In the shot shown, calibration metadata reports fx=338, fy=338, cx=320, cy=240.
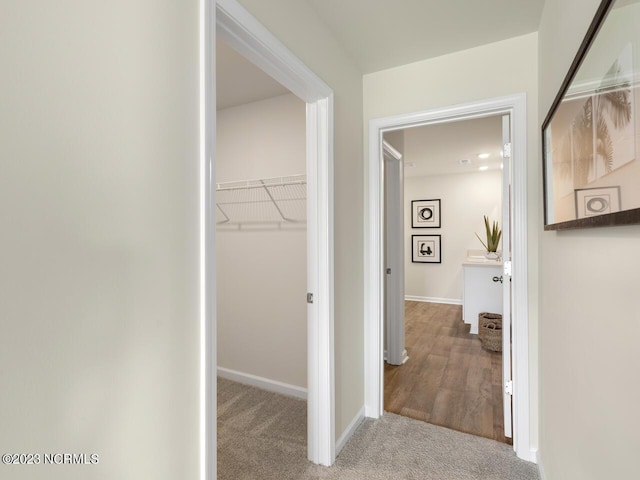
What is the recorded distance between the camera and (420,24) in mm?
1920

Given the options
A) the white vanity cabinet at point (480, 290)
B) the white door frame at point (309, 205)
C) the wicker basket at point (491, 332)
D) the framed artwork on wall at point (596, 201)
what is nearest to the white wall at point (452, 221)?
the white vanity cabinet at point (480, 290)

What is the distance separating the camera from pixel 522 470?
6.17 ft

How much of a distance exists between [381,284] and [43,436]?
205cm

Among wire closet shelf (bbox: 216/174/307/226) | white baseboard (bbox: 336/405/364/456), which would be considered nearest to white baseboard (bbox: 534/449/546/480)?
white baseboard (bbox: 336/405/364/456)

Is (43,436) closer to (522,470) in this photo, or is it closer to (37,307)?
(37,307)

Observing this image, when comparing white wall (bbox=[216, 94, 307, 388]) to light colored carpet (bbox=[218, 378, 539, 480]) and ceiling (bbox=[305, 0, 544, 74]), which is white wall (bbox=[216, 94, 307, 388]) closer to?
light colored carpet (bbox=[218, 378, 539, 480])

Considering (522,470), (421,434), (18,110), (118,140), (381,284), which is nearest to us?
(18,110)

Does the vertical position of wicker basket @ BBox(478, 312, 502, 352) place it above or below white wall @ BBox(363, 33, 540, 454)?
below

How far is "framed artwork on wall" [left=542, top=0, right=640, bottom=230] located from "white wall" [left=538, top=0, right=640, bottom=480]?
0.07m

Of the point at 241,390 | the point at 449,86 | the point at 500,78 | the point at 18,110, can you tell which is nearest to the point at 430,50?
the point at 449,86

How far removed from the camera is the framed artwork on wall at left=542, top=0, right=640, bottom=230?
656 mm

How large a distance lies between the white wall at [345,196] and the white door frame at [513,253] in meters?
0.07

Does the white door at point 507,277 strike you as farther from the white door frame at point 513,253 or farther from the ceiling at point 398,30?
the ceiling at point 398,30

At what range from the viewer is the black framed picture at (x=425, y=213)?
263 inches
